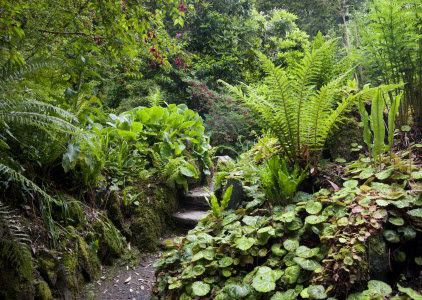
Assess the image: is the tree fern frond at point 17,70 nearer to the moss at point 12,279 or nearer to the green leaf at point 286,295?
the moss at point 12,279

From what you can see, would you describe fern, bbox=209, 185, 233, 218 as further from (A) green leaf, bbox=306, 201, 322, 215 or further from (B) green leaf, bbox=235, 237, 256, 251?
(A) green leaf, bbox=306, 201, 322, 215

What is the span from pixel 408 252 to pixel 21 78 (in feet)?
9.37

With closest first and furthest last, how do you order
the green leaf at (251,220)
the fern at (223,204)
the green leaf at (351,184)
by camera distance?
1. the green leaf at (351,184)
2. the green leaf at (251,220)
3. the fern at (223,204)

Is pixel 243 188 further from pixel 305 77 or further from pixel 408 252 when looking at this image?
pixel 408 252

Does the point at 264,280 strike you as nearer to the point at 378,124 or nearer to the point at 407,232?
the point at 407,232

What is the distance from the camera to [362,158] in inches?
108

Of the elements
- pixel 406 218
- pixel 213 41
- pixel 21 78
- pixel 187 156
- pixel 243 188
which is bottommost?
pixel 406 218

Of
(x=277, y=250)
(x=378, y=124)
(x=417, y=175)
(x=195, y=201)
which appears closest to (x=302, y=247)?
(x=277, y=250)

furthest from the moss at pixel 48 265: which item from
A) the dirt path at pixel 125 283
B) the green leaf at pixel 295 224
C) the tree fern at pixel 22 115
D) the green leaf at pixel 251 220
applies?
the green leaf at pixel 295 224

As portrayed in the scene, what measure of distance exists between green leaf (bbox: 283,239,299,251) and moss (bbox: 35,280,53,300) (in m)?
1.70

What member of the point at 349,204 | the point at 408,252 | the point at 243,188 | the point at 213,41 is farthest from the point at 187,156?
the point at 213,41

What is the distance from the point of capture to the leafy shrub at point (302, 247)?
1.84 metres

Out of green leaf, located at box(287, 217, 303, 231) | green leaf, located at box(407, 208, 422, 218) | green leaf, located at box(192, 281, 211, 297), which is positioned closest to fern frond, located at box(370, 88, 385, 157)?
green leaf, located at box(407, 208, 422, 218)

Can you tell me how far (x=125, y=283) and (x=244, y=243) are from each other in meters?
1.50
